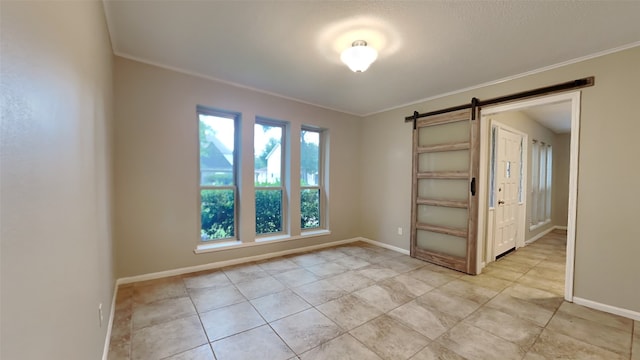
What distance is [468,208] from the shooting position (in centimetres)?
349

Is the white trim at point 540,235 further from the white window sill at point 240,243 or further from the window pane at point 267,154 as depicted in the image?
the window pane at point 267,154

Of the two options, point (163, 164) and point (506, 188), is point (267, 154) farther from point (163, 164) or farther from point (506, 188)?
point (506, 188)

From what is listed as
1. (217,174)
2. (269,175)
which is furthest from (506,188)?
(217,174)

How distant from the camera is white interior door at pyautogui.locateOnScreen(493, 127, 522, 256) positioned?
13.2 feet

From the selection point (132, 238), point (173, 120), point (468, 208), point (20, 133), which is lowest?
point (132, 238)

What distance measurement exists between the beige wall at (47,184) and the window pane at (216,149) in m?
1.99

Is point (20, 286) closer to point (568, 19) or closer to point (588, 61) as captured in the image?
point (568, 19)

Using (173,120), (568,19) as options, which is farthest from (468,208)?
(173,120)

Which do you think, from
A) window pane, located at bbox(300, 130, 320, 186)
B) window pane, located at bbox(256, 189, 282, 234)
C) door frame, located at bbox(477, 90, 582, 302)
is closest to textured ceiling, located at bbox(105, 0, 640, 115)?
door frame, located at bbox(477, 90, 582, 302)

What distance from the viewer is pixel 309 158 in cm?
462

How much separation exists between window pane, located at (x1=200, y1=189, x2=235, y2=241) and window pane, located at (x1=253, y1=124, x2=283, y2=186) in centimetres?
53

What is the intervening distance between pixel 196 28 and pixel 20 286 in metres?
2.32

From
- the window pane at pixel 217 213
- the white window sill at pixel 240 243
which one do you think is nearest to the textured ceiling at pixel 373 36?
the window pane at pixel 217 213

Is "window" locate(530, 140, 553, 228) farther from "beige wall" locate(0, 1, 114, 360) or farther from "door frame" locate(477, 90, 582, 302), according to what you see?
"beige wall" locate(0, 1, 114, 360)
